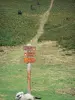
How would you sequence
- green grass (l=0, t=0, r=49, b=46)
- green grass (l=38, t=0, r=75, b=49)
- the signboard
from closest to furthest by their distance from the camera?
the signboard, green grass (l=38, t=0, r=75, b=49), green grass (l=0, t=0, r=49, b=46)

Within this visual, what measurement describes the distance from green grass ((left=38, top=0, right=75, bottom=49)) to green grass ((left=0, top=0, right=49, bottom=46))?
52.9 inches

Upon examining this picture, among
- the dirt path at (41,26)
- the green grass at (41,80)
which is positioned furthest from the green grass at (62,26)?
the green grass at (41,80)

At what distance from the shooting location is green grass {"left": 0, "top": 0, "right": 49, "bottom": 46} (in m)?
36.5

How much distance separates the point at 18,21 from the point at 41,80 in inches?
926

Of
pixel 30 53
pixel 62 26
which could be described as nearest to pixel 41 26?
pixel 62 26

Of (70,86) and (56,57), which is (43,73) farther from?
(56,57)

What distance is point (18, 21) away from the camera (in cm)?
4350

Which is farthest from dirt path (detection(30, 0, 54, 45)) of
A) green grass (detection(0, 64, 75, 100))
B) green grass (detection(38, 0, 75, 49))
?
green grass (detection(0, 64, 75, 100))

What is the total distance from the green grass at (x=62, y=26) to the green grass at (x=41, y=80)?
9.07 metres

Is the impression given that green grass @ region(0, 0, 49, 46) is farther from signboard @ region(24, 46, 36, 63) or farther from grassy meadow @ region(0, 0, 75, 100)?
signboard @ region(24, 46, 36, 63)

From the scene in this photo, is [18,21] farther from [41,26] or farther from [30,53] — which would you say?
[30,53]

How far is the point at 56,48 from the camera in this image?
32875mm

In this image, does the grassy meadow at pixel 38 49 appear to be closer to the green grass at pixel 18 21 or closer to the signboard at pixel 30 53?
the green grass at pixel 18 21

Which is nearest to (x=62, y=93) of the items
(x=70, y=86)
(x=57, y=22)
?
(x=70, y=86)
